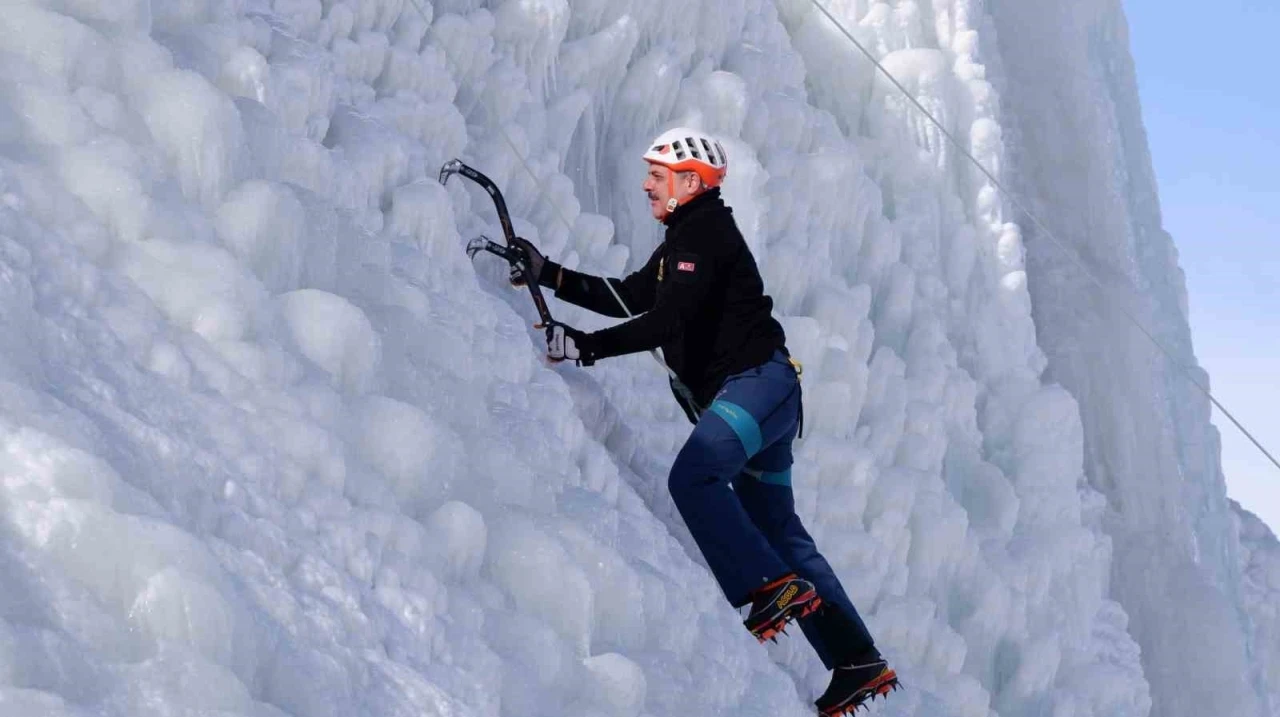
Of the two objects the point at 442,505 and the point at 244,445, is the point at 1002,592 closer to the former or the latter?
the point at 442,505

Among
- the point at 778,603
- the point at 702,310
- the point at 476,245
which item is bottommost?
the point at 778,603

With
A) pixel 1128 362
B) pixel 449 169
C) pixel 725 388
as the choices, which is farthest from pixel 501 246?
pixel 1128 362

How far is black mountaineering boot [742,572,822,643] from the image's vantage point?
3.96 meters

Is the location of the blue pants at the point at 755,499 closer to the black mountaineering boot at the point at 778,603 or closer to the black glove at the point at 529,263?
the black mountaineering boot at the point at 778,603

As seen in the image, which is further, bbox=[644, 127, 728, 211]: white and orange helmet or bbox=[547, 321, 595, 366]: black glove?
bbox=[644, 127, 728, 211]: white and orange helmet

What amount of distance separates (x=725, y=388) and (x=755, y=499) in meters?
0.46

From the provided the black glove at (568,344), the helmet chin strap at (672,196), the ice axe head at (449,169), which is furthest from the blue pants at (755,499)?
the ice axe head at (449,169)

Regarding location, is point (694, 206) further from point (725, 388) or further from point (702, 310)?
point (725, 388)

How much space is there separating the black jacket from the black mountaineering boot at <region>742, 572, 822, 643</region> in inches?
25.2

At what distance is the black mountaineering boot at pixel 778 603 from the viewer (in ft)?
13.0

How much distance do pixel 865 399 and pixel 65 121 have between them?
4.09m

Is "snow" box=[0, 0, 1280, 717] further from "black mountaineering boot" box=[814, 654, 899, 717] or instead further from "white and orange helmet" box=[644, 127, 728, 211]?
"white and orange helmet" box=[644, 127, 728, 211]

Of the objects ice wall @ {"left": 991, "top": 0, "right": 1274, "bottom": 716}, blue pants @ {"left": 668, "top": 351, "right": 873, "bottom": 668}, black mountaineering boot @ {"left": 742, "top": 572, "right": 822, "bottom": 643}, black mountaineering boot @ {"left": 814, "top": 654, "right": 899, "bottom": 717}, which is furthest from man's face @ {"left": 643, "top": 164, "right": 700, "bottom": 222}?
ice wall @ {"left": 991, "top": 0, "right": 1274, "bottom": 716}

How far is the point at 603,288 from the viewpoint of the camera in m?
4.48
